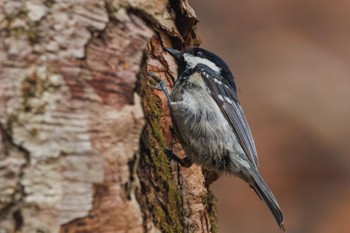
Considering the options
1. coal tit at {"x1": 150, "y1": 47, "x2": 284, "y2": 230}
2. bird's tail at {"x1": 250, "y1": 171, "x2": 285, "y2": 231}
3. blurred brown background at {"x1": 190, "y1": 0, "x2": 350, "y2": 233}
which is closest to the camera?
bird's tail at {"x1": 250, "y1": 171, "x2": 285, "y2": 231}

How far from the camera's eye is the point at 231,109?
3.16 meters

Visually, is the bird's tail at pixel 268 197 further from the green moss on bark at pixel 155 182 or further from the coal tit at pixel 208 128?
the green moss on bark at pixel 155 182

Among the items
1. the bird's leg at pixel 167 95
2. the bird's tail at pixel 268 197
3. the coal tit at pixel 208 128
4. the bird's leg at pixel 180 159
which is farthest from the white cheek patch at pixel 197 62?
the bird's tail at pixel 268 197

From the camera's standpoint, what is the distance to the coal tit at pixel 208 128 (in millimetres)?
2947

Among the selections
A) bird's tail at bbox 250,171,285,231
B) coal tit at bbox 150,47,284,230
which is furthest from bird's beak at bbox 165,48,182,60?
bird's tail at bbox 250,171,285,231

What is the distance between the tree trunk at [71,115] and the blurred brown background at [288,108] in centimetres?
442

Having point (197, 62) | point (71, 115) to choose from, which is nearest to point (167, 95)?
point (197, 62)

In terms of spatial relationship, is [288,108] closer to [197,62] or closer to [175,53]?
[197,62]

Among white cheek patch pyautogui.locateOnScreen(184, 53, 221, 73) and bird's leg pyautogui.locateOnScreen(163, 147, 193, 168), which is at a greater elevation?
white cheek patch pyautogui.locateOnScreen(184, 53, 221, 73)

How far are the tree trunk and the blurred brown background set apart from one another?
14.5ft

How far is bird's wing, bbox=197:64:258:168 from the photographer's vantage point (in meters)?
3.03

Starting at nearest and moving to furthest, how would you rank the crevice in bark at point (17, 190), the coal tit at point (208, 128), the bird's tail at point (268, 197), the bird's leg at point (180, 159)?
1. the crevice in bark at point (17, 190)
2. the bird's leg at point (180, 159)
3. the bird's tail at point (268, 197)
4. the coal tit at point (208, 128)

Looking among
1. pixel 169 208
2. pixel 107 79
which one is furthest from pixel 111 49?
pixel 169 208

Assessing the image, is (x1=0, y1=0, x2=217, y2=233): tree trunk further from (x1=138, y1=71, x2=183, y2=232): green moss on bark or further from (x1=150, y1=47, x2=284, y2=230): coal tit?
(x1=150, y1=47, x2=284, y2=230): coal tit
